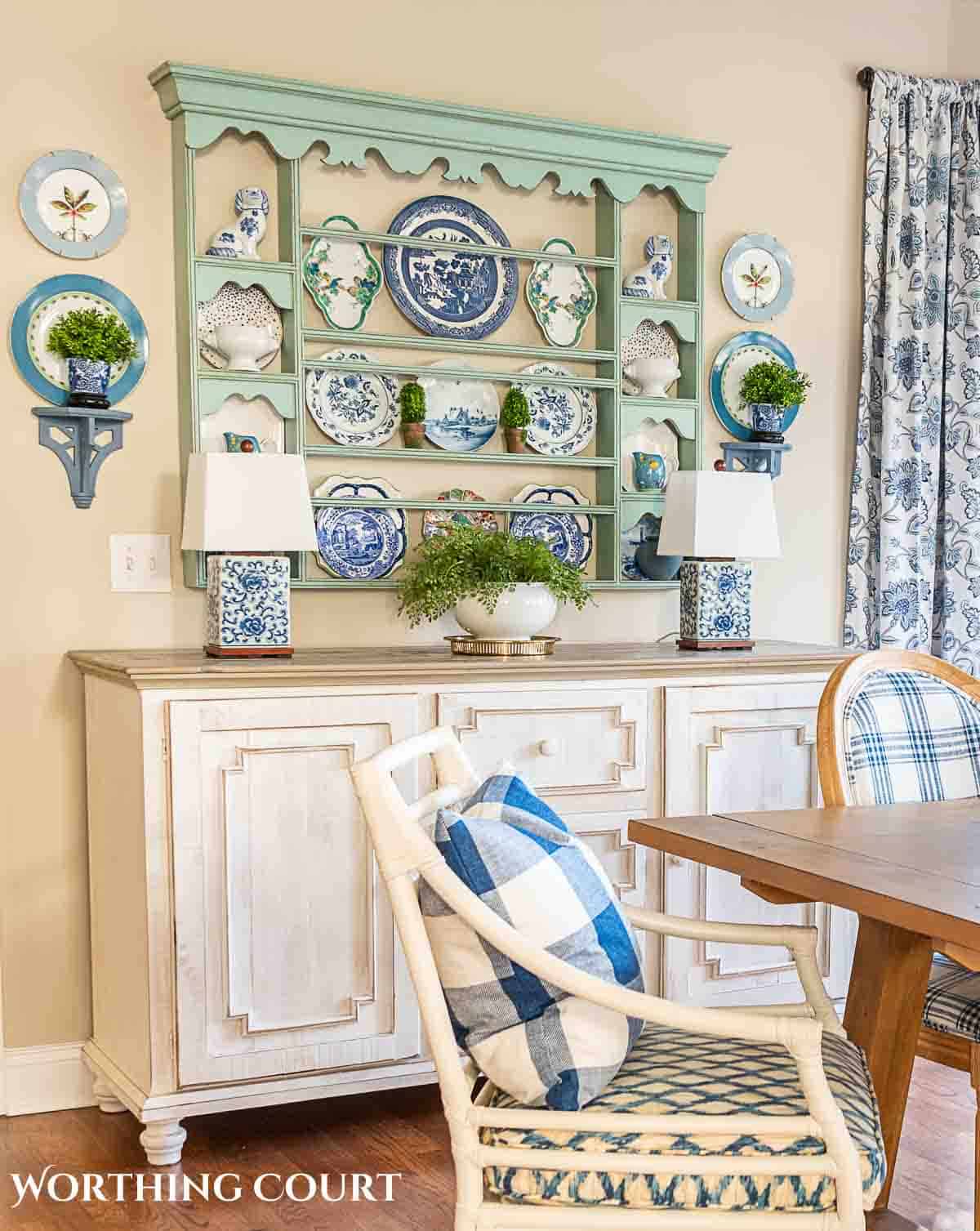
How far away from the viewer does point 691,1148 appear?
1564mm

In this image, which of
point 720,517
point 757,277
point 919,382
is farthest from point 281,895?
point 919,382

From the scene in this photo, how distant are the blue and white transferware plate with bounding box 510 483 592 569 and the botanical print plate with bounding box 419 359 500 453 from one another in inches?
7.2

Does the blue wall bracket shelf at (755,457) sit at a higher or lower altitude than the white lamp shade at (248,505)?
higher

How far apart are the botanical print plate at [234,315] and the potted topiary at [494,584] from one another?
23.6 inches

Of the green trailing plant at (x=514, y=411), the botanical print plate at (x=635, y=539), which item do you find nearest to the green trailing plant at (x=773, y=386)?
the botanical print plate at (x=635, y=539)

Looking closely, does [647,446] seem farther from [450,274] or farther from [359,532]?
[359,532]

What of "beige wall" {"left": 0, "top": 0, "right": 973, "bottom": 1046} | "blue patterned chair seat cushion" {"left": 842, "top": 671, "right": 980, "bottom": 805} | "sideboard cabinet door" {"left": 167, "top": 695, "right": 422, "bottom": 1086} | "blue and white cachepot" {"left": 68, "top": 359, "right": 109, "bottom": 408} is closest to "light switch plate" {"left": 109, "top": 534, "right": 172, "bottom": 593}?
"beige wall" {"left": 0, "top": 0, "right": 973, "bottom": 1046}

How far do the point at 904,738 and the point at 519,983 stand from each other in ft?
3.51

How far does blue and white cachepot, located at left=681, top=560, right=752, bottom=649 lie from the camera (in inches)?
130

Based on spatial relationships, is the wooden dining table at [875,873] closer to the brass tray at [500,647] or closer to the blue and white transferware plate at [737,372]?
the brass tray at [500,647]

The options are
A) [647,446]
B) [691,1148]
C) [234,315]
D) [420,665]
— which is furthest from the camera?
[647,446]

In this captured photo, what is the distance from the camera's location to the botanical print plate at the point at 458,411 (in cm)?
330

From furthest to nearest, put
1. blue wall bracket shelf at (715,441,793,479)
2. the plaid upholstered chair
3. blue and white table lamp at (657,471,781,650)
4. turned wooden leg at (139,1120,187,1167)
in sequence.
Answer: blue wall bracket shelf at (715,441,793,479) → blue and white table lamp at (657,471,781,650) → turned wooden leg at (139,1120,187,1167) → the plaid upholstered chair

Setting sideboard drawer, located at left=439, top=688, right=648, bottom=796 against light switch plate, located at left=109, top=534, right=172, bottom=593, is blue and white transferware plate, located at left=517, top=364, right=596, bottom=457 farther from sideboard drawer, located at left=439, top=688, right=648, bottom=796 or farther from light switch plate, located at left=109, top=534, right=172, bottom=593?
light switch plate, located at left=109, top=534, right=172, bottom=593
